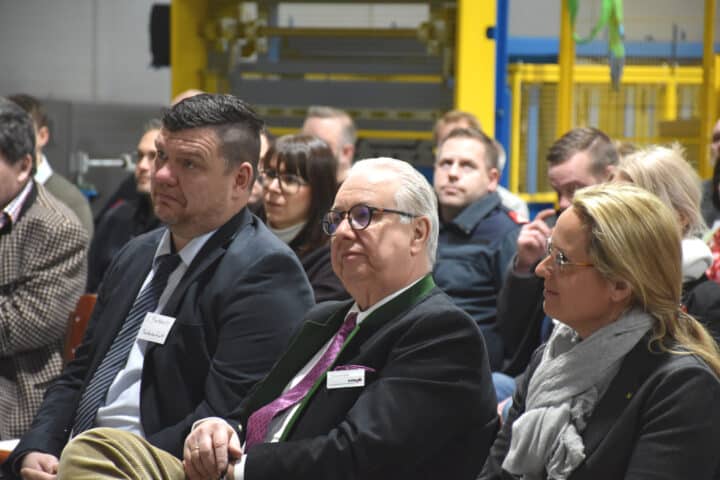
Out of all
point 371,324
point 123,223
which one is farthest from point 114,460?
point 123,223

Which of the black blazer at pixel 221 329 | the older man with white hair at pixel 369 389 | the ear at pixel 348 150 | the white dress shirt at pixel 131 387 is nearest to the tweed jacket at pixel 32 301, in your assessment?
the white dress shirt at pixel 131 387

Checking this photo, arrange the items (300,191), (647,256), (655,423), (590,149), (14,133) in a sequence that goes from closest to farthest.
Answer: (655,423), (647,256), (14,133), (300,191), (590,149)

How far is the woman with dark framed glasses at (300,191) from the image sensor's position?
153 inches

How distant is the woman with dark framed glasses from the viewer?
3893 mm

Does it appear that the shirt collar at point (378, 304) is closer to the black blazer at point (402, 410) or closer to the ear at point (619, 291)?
the black blazer at point (402, 410)

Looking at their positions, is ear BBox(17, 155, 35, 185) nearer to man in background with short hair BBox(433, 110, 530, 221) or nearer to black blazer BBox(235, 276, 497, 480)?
black blazer BBox(235, 276, 497, 480)

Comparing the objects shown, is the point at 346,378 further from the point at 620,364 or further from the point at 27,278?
the point at 27,278

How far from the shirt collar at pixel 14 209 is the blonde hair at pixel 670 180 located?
6.43 feet

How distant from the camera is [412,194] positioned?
7.92 feet

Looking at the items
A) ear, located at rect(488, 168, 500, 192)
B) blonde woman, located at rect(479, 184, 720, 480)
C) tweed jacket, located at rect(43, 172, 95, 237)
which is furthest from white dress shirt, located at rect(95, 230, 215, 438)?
tweed jacket, located at rect(43, 172, 95, 237)

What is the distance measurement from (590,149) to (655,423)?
86.3 inches

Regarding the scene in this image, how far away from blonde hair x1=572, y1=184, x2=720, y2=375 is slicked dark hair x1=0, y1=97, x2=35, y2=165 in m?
2.16

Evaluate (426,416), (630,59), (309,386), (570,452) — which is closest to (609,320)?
→ (570,452)

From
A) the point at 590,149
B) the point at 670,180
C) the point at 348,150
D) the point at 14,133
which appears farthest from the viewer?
the point at 348,150
